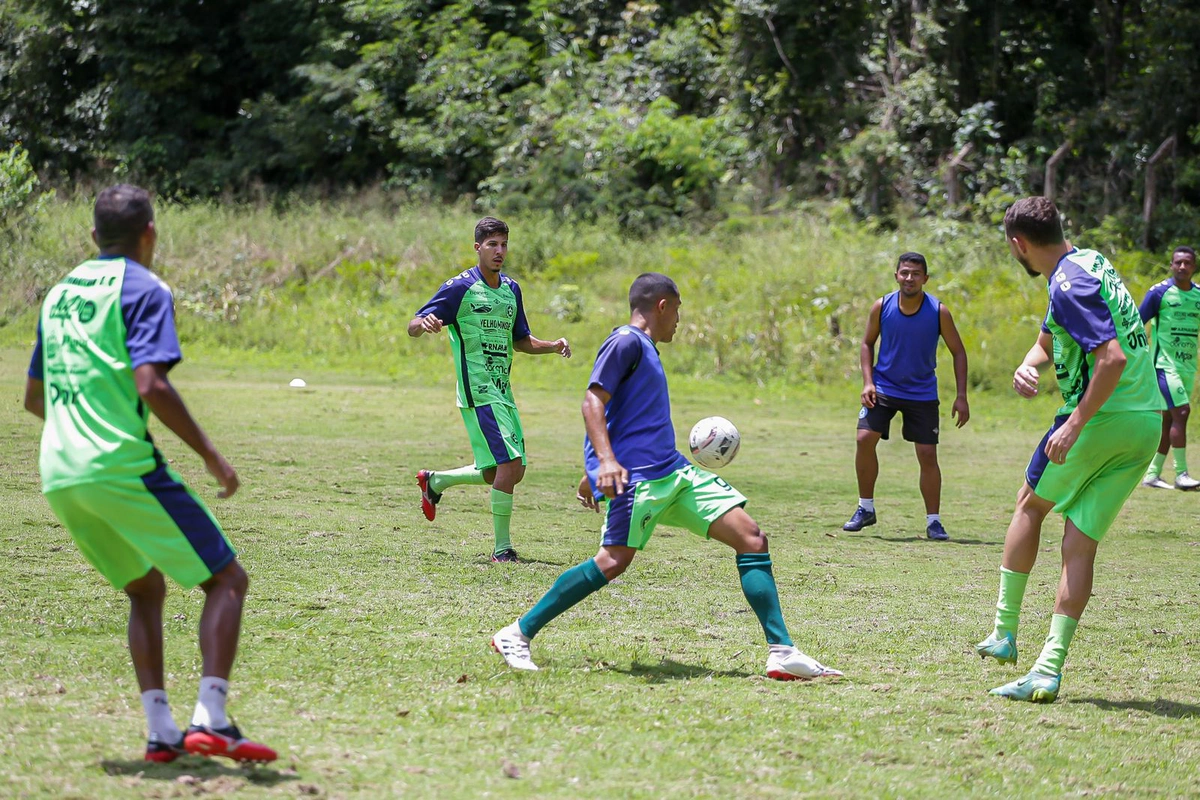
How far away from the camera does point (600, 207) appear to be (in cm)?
3030

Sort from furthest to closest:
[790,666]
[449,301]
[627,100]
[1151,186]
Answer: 1. [627,100]
2. [1151,186]
3. [449,301]
4. [790,666]

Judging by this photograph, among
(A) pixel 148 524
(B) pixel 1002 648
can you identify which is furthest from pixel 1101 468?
(A) pixel 148 524

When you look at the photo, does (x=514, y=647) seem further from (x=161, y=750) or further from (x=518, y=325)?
(x=518, y=325)

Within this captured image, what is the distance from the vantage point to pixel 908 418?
33.3ft

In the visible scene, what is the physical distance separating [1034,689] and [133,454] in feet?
11.3

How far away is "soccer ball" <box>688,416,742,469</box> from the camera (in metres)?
6.72

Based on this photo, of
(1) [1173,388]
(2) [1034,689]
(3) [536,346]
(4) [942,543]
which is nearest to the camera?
(2) [1034,689]

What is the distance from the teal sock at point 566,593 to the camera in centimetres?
546

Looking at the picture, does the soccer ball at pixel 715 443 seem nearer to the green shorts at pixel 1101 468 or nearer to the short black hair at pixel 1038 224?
Result: the green shorts at pixel 1101 468

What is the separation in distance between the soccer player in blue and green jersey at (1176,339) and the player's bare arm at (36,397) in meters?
10.4

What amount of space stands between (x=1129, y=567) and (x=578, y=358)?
49.4 feet

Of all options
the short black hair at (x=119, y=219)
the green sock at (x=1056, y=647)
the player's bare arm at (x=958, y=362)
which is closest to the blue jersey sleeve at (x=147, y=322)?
the short black hair at (x=119, y=219)

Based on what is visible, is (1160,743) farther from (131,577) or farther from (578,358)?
(578,358)

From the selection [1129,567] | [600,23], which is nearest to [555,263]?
[600,23]
